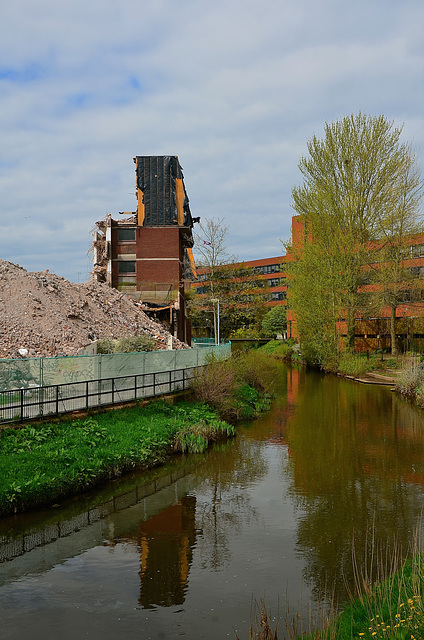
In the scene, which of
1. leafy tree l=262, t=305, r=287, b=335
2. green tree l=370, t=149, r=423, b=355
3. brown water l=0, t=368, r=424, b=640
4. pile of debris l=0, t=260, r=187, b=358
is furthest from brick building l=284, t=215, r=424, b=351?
brown water l=0, t=368, r=424, b=640

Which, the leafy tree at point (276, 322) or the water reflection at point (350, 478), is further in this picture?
the leafy tree at point (276, 322)

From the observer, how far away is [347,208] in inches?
1754

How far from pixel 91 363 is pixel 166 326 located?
25106 millimetres

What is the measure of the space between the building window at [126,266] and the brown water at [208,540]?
28602 millimetres

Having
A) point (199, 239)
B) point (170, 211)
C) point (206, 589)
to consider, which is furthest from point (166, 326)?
point (206, 589)

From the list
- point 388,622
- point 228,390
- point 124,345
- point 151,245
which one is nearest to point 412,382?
point 228,390

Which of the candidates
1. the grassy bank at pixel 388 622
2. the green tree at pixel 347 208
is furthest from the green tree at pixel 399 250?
the grassy bank at pixel 388 622

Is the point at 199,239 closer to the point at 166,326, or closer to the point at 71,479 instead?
the point at 166,326

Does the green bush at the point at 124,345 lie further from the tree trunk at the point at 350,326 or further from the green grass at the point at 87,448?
the tree trunk at the point at 350,326

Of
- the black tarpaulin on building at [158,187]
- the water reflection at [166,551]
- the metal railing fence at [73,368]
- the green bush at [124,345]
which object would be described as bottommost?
the water reflection at [166,551]

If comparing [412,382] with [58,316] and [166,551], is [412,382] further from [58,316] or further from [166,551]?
[166,551]

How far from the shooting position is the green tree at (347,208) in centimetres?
4412

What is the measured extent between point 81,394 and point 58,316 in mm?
13358

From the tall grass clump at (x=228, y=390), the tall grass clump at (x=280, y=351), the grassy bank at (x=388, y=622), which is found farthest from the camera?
the tall grass clump at (x=280, y=351)
